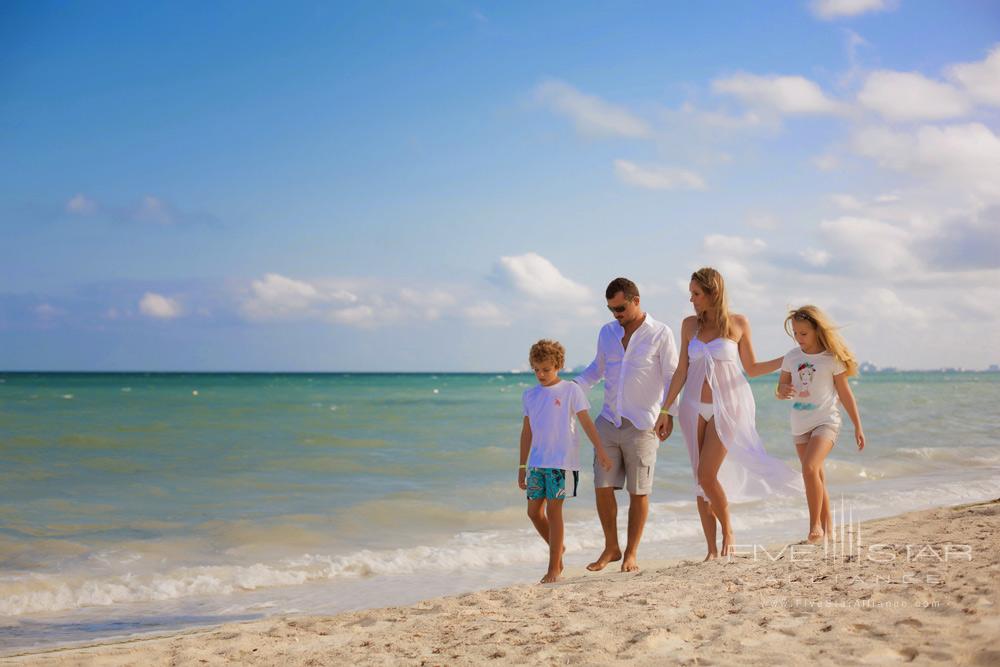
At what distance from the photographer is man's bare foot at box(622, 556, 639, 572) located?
19.2ft

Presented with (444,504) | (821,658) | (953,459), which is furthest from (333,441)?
(821,658)

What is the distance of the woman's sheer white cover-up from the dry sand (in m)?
Result: 0.47

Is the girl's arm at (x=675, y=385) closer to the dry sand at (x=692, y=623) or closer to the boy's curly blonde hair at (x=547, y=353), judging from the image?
the boy's curly blonde hair at (x=547, y=353)

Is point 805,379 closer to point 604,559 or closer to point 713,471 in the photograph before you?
point 713,471

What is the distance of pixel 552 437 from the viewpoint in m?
5.59

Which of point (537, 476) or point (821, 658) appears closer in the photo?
Answer: point (821, 658)

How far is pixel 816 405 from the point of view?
19.5 ft

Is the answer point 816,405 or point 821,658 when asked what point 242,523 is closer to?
point 816,405

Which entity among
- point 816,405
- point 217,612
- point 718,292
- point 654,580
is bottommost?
point 217,612

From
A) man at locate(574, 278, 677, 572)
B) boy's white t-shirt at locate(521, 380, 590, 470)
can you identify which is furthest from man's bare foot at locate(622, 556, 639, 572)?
boy's white t-shirt at locate(521, 380, 590, 470)

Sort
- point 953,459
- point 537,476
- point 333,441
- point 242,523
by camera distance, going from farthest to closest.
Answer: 1. point 333,441
2. point 953,459
3. point 242,523
4. point 537,476

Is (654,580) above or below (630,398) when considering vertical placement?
below

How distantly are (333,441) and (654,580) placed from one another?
14.1 meters

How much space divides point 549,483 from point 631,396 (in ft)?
2.74
